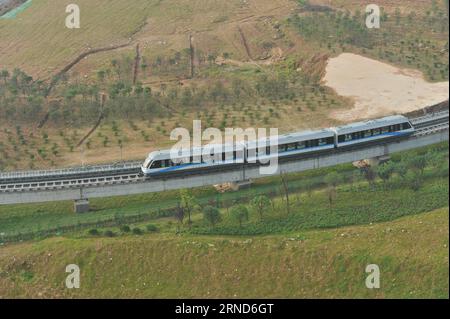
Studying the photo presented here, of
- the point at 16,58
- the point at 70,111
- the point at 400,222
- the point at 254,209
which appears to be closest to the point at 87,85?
the point at 70,111

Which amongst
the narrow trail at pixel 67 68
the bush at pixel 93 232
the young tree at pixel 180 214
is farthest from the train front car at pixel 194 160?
the narrow trail at pixel 67 68

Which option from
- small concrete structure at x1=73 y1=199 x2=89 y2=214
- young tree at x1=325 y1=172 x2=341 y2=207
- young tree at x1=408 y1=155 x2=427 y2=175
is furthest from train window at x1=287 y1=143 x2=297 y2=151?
small concrete structure at x1=73 y1=199 x2=89 y2=214

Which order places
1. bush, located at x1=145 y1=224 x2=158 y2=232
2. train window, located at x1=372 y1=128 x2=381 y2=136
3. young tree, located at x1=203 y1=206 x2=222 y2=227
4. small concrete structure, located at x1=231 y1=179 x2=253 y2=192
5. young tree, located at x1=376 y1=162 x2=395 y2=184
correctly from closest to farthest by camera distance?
young tree, located at x1=203 y1=206 x2=222 y2=227, bush, located at x1=145 y1=224 x2=158 y2=232, young tree, located at x1=376 y1=162 x2=395 y2=184, small concrete structure, located at x1=231 y1=179 x2=253 y2=192, train window, located at x1=372 y1=128 x2=381 y2=136

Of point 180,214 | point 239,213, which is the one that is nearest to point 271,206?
point 239,213

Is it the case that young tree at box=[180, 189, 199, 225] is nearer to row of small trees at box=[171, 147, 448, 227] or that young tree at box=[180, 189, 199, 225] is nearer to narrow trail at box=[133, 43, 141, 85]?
row of small trees at box=[171, 147, 448, 227]

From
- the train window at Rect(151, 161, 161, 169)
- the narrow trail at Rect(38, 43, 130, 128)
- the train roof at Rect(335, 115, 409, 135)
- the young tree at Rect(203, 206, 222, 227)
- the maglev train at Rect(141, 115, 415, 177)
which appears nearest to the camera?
the young tree at Rect(203, 206, 222, 227)

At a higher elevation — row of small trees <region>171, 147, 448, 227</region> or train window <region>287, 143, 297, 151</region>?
train window <region>287, 143, 297, 151</region>
